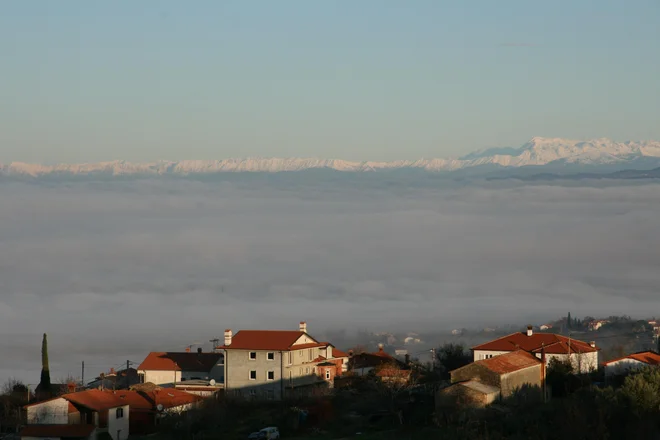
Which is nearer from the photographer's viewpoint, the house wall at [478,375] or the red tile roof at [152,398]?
the house wall at [478,375]

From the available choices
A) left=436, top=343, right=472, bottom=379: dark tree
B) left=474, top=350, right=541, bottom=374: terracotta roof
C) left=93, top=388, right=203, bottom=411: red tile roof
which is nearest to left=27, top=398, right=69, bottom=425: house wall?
left=93, top=388, right=203, bottom=411: red tile roof

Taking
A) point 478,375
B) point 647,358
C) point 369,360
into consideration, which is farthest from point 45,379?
point 647,358

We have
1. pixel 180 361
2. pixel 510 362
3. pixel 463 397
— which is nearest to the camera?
pixel 463 397

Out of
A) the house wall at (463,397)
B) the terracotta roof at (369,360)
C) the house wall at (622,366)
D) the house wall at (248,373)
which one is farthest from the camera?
the terracotta roof at (369,360)

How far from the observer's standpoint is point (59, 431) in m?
60.5

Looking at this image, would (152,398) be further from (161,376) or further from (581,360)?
(581,360)

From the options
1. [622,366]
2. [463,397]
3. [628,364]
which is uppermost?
[628,364]

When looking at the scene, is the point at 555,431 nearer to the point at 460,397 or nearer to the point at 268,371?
the point at 460,397

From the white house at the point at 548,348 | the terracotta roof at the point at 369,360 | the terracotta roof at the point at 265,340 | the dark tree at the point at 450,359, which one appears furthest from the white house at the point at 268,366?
the white house at the point at 548,348

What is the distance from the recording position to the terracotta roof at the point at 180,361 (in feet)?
267

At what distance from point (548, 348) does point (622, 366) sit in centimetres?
603

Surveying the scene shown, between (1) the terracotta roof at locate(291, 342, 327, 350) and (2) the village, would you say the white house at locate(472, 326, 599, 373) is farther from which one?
(1) the terracotta roof at locate(291, 342, 327, 350)

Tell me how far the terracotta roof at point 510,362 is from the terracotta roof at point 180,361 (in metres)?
24.6

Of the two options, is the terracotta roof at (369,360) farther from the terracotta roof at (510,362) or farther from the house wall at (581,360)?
the terracotta roof at (510,362)
